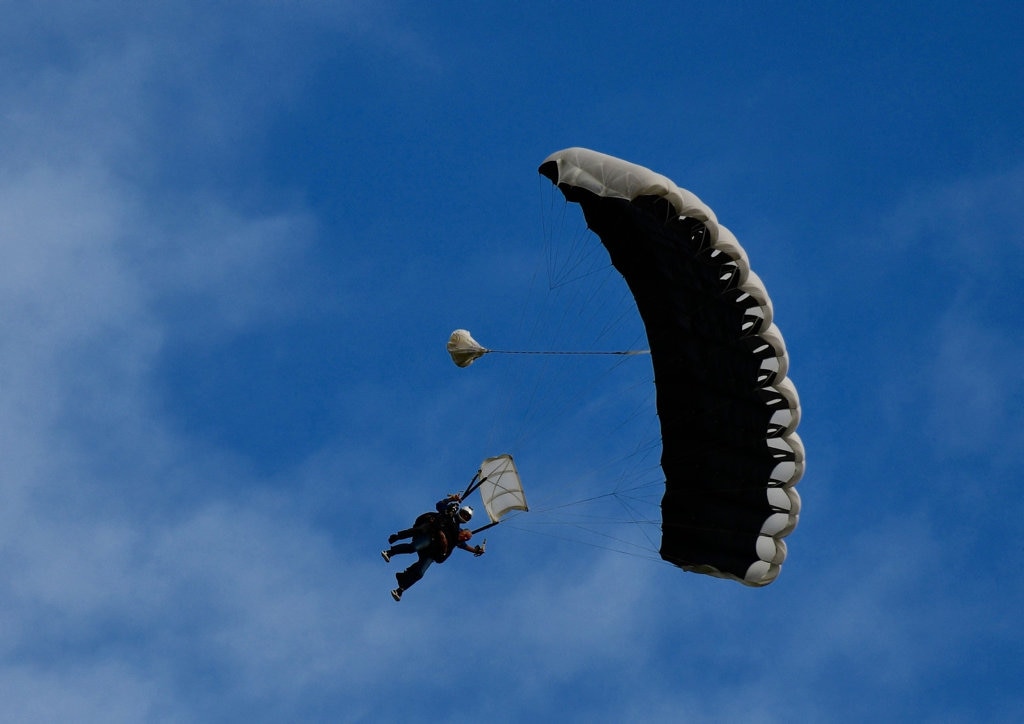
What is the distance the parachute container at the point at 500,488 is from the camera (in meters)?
34.4

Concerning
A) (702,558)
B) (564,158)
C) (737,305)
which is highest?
(564,158)

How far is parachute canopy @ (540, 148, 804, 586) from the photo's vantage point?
3166 centimetres

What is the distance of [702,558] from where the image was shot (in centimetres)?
3447

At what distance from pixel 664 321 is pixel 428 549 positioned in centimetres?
599

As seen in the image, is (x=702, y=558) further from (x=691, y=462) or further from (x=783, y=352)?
(x=783, y=352)

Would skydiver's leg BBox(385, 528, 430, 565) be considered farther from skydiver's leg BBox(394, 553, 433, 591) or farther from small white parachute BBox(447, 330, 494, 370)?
small white parachute BBox(447, 330, 494, 370)

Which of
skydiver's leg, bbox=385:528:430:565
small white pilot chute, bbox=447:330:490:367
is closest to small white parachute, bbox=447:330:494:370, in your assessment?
small white pilot chute, bbox=447:330:490:367

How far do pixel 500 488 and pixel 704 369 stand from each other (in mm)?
4709

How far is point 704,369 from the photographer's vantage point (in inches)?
1287

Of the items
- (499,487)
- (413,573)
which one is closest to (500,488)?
(499,487)

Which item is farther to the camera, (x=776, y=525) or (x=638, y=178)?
(x=776, y=525)

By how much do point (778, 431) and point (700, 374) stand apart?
192 centimetres

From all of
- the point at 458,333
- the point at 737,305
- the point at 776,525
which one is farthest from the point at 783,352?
the point at 458,333

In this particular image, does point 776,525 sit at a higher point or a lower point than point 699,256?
lower
